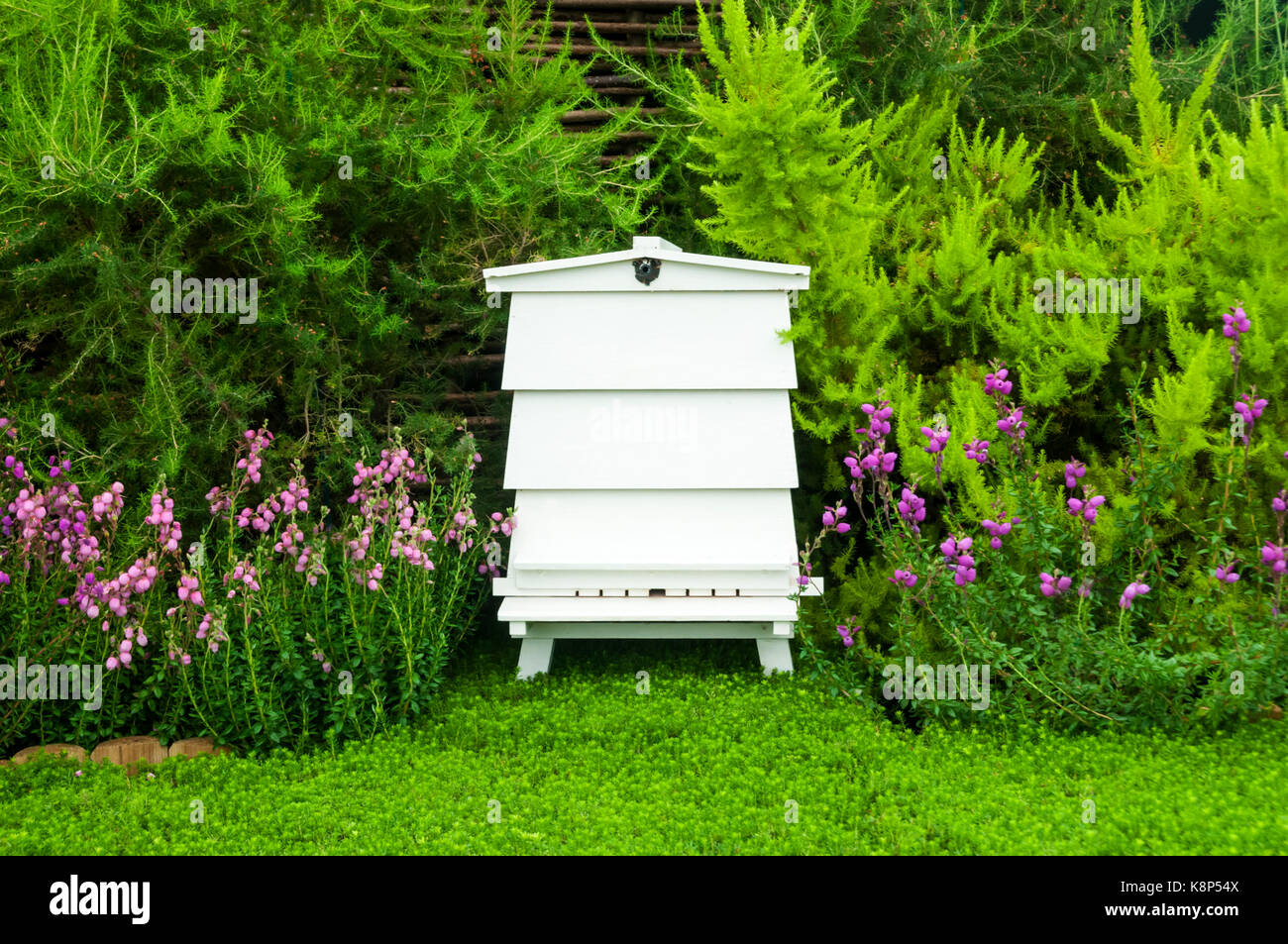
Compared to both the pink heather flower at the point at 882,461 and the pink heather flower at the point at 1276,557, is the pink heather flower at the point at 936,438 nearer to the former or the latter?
the pink heather flower at the point at 882,461

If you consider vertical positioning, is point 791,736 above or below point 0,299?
below

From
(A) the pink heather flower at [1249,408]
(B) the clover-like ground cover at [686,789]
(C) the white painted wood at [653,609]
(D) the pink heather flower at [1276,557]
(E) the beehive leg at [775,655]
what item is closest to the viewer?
(B) the clover-like ground cover at [686,789]

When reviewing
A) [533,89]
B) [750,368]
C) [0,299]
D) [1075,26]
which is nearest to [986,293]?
[750,368]

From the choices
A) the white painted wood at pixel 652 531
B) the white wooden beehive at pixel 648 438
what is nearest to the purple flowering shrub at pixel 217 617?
the white painted wood at pixel 652 531

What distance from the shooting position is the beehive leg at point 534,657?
151 inches

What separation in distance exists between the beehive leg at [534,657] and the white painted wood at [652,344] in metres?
0.96

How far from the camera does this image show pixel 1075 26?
195 inches

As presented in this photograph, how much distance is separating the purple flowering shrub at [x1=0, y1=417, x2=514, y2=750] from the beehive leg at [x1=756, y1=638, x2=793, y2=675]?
3.48ft

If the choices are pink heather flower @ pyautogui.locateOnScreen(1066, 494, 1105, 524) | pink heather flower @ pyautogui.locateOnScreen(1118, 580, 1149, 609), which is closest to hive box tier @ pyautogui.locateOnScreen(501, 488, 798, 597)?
pink heather flower @ pyautogui.locateOnScreen(1066, 494, 1105, 524)

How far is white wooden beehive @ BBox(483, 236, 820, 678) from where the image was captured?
12.0ft

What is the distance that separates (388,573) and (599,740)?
105 cm

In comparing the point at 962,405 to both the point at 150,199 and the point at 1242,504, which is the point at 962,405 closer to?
the point at 1242,504

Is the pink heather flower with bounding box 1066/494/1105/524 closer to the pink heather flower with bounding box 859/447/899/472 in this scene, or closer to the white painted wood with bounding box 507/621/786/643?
the pink heather flower with bounding box 859/447/899/472

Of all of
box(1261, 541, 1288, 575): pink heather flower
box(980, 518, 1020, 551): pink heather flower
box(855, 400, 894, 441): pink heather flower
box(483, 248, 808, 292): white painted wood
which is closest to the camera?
box(1261, 541, 1288, 575): pink heather flower
